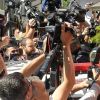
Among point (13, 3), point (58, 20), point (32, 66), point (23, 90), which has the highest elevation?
point (58, 20)

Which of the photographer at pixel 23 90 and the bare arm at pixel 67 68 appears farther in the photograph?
the bare arm at pixel 67 68

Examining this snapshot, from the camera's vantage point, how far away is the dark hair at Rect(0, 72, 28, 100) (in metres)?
2.93

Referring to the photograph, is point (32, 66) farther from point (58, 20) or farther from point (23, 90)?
point (23, 90)

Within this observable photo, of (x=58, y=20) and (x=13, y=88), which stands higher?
(x=58, y=20)

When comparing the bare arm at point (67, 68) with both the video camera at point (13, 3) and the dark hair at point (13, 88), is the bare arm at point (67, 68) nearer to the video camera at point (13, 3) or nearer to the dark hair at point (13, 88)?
the dark hair at point (13, 88)

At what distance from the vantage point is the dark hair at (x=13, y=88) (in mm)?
2932

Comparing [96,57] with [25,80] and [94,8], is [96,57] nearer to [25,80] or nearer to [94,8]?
[25,80]

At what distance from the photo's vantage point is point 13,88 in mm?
2943

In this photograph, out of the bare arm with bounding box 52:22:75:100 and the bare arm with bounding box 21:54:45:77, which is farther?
the bare arm with bounding box 21:54:45:77

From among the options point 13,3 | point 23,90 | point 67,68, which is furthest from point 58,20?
point 13,3

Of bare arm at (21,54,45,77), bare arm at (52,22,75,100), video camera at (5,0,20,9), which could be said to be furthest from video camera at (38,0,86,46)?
video camera at (5,0,20,9)

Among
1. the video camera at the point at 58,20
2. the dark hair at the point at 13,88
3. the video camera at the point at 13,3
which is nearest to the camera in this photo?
the dark hair at the point at 13,88

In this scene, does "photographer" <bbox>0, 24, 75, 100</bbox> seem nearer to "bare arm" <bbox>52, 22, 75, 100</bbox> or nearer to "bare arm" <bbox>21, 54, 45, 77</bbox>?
"bare arm" <bbox>52, 22, 75, 100</bbox>

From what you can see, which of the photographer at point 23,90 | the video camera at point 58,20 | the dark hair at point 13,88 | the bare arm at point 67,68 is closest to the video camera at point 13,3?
the video camera at point 58,20
